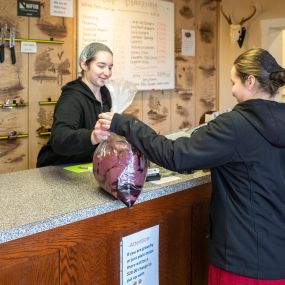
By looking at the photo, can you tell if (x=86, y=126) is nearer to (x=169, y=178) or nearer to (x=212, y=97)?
(x=169, y=178)

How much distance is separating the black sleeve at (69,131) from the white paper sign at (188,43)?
7.58 feet

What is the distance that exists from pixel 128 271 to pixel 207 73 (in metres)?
3.23

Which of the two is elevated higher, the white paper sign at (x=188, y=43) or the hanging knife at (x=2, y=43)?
the white paper sign at (x=188, y=43)

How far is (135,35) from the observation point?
3688 millimetres

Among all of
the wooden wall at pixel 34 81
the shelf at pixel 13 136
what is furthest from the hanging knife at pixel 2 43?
the shelf at pixel 13 136

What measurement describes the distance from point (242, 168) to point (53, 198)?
0.65 metres

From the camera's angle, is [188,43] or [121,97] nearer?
[121,97]

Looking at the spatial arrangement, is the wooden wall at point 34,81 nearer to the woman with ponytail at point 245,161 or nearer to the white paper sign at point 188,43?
the white paper sign at point 188,43

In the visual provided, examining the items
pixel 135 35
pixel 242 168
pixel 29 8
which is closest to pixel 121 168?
pixel 242 168

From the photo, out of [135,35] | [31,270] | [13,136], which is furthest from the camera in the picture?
[135,35]

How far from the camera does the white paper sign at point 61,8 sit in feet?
10.2

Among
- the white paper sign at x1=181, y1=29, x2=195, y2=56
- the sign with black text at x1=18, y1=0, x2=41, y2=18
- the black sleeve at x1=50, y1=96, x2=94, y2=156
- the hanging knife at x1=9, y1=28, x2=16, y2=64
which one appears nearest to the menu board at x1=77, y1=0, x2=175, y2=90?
the white paper sign at x1=181, y1=29, x2=195, y2=56

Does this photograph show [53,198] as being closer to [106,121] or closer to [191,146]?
A: [106,121]

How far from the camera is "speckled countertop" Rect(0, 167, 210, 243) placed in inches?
48.4
